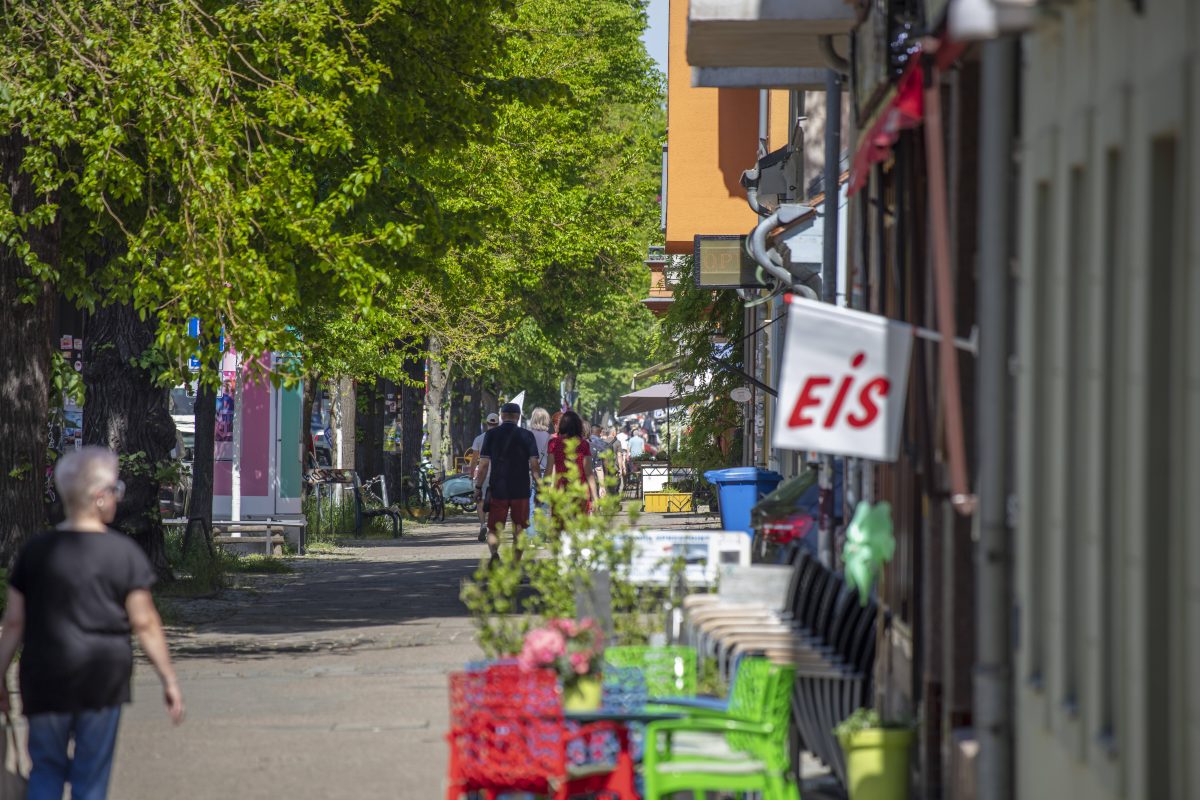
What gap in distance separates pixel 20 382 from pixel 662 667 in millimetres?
9023

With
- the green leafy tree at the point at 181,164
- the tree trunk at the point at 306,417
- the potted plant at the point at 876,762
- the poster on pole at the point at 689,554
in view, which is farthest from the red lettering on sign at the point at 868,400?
the tree trunk at the point at 306,417

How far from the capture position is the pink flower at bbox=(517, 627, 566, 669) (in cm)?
670

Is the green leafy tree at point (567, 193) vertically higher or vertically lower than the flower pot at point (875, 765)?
higher

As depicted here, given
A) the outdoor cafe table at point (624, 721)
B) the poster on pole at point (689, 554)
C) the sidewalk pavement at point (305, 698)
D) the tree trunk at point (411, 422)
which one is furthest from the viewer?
the tree trunk at point (411, 422)

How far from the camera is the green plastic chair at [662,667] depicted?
763cm

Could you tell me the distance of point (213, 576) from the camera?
20.0 meters

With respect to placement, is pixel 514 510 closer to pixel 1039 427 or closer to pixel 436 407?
pixel 1039 427

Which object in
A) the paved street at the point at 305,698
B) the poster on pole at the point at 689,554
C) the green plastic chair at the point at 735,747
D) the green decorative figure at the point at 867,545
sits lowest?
the paved street at the point at 305,698

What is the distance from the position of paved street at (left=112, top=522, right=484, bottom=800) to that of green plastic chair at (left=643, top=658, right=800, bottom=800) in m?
2.13

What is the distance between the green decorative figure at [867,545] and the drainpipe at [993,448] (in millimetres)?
1174

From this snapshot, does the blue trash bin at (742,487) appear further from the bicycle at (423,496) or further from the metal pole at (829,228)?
the bicycle at (423,496)

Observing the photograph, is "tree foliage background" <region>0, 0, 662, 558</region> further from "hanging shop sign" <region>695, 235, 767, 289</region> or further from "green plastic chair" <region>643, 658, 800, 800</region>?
"green plastic chair" <region>643, 658, 800, 800</region>

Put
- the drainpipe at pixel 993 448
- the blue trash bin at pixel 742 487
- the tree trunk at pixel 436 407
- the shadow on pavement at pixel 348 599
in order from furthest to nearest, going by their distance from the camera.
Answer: the tree trunk at pixel 436 407
the blue trash bin at pixel 742 487
the shadow on pavement at pixel 348 599
the drainpipe at pixel 993 448

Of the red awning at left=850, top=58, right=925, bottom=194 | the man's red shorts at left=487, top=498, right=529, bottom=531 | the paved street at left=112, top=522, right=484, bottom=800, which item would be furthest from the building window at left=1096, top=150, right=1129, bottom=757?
the man's red shorts at left=487, top=498, right=529, bottom=531
